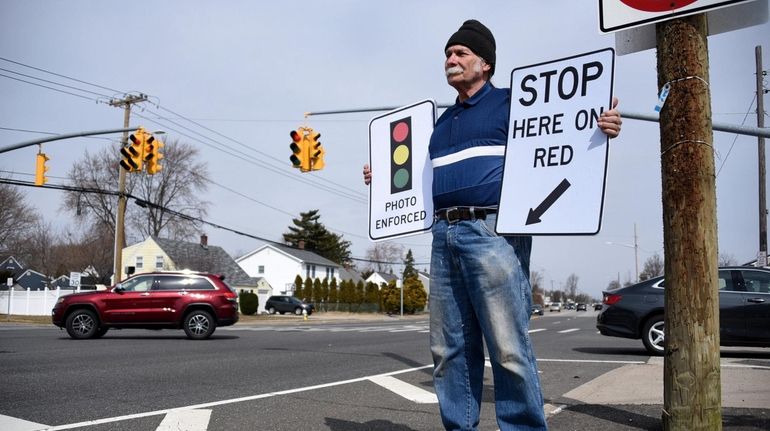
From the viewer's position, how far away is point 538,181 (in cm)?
305

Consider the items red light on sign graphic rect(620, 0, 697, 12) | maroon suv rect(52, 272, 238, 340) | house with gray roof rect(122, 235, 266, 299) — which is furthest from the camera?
house with gray roof rect(122, 235, 266, 299)

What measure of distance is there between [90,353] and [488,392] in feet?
22.8

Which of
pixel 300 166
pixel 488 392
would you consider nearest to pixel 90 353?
pixel 488 392

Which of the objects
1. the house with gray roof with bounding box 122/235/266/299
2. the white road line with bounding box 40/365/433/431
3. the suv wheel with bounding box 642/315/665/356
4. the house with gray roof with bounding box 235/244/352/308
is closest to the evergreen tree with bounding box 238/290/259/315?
the house with gray roof with bounding box 122/235/266/299

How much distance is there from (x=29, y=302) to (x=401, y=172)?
43.9m

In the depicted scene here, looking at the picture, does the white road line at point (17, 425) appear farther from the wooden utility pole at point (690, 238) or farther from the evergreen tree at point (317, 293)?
the evergreen tree at point (317, 293)

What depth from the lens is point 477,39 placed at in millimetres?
3287

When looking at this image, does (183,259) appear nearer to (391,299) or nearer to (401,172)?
(391,299)

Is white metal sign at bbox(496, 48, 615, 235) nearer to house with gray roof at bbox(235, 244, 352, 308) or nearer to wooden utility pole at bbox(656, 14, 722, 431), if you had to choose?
wooden utility pole at bbox(656, 14, 722, 431)

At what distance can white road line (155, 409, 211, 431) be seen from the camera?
4.25 metres

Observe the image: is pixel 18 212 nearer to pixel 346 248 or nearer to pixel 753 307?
pixel 753 307

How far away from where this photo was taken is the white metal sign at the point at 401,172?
Result: 3902 millimetres

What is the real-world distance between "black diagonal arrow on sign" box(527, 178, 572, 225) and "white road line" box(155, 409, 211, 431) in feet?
8.48

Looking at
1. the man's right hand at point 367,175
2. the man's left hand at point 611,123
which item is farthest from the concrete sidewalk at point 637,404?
the man's left hand at point 611,123
